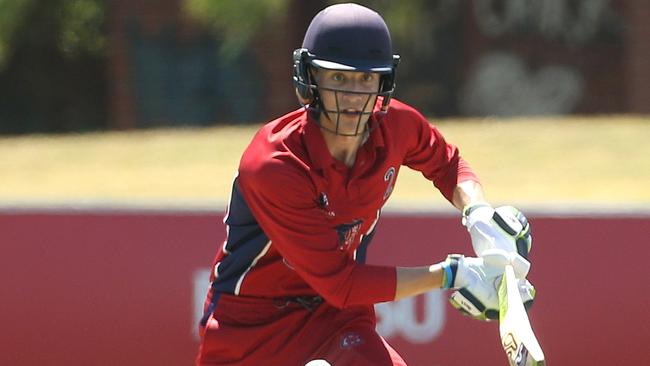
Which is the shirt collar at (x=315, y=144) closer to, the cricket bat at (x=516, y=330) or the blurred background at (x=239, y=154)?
the cricket bat at (x=516, y=330)

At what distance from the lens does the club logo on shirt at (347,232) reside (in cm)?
426

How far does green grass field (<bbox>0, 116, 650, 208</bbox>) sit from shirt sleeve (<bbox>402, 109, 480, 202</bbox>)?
19.9 ft

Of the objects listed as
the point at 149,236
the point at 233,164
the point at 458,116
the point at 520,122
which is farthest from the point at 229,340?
the point at 458,116

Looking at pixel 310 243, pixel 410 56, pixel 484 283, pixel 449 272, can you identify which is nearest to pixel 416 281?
pixel 449 272

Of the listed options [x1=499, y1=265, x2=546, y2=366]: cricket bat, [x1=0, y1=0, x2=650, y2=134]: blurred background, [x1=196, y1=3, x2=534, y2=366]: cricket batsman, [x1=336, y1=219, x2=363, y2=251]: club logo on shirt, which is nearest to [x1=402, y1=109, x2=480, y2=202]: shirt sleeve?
[x1=196, y1=3, x2=534, y2=366]: cricket batsman

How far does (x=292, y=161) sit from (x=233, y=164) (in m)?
9.85

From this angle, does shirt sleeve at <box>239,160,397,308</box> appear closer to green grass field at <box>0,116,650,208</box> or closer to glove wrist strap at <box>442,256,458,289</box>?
glove wrist strap at <box>442,256,458,289</box>

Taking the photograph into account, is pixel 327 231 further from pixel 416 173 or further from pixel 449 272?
pixel 416 173

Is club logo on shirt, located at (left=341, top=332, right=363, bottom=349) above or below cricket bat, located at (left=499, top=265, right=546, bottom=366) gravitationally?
below

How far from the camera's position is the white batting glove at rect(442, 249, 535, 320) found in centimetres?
394

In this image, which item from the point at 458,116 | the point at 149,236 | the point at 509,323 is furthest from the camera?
the point at 458,116

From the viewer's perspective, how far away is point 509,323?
12.6ft

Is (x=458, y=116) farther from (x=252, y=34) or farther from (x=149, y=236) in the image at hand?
(x=149, y=236)

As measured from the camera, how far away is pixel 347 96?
4.04 metres
